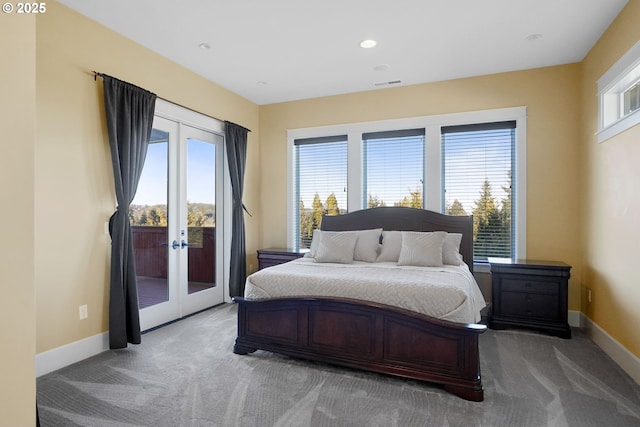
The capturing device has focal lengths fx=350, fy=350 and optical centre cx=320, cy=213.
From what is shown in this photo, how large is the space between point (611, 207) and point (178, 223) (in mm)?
4459

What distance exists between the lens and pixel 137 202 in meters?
3.69

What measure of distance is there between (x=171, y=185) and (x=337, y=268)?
7.18 feet

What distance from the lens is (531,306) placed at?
376cm

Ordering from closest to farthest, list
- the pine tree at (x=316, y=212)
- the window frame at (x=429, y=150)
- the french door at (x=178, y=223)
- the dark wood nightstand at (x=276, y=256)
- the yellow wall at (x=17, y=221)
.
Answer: the yellow wall at (x=17, y=221), the french door at (x=178, y=223), the window frame at (x=429, y=150), the dark wood nightstand at (x=276, y=256), the pine tree at (x=316, y=212)

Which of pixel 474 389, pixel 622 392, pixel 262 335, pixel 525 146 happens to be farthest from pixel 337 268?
pixel 525 146

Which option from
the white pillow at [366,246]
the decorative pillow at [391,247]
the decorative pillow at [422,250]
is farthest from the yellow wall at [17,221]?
the decorative pillow at [391,247]

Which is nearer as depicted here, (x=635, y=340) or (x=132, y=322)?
(x=635, y=340)

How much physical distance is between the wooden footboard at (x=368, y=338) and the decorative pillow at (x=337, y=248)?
978 millimetres

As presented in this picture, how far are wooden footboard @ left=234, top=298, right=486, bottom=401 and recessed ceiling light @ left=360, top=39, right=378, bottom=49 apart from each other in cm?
256

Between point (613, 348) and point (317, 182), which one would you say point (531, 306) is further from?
point (317, 182)

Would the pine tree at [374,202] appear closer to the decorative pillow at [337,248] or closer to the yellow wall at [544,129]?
the decorative pillow at [337,248]

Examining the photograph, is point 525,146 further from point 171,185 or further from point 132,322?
point 132,322

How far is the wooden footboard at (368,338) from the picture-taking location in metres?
2.46

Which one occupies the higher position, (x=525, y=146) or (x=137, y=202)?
(x=525, y=146)
